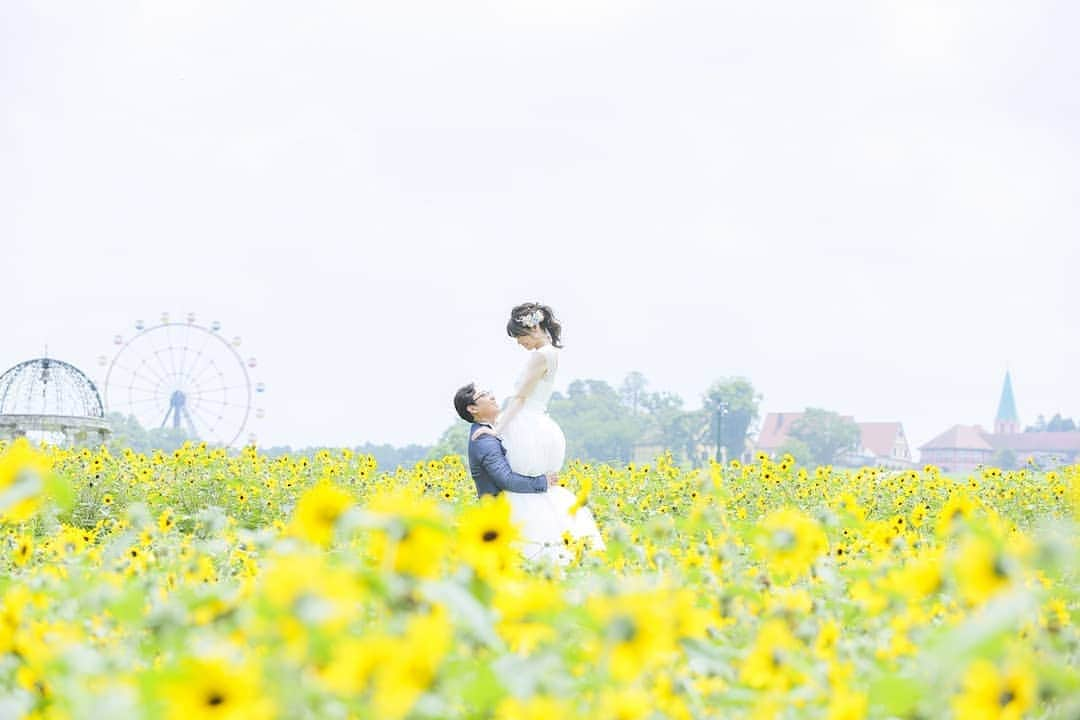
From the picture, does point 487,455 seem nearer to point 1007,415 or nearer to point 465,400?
point 465,400

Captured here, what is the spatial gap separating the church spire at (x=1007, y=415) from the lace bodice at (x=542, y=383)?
123 m

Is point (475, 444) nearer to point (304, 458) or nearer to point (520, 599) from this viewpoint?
point (304, 458)

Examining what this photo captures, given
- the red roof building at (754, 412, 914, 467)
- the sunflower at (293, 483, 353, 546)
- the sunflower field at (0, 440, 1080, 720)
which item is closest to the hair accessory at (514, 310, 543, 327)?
the sunflower field at (0, 440, 1080, 720)

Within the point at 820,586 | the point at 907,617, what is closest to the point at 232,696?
the point at 907,617

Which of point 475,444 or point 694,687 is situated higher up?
point 475,444

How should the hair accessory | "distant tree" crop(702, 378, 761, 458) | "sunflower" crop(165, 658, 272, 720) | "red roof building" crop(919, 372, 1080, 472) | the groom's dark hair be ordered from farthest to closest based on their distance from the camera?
"red roof building" crop(919, 372, 1080, 472), "distant tree" crop(702, 378, 761, 458), the hair accessory, the groom's dark hair, "sunflower" crop(165, 658, 272, 720)

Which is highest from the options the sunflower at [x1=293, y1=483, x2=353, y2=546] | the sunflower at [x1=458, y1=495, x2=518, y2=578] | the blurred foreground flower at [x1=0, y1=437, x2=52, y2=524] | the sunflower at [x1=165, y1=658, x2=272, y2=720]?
the blurred foreground flower at [x1=0, y1=437, x2=52, y2=524]

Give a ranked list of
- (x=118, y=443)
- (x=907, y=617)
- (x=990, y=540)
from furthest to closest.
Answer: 1. (x=118, y=443)
2. (x=907, y=617)
3. (x=990, y=540)

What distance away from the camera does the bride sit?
608 centimetres

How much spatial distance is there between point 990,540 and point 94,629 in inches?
72.2

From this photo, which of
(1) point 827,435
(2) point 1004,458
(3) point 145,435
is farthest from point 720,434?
(2) point 1004,458

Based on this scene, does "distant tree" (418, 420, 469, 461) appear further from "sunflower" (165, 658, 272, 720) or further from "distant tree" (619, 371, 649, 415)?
"sunflower" (165, 658, 272, 720)

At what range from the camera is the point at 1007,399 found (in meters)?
123

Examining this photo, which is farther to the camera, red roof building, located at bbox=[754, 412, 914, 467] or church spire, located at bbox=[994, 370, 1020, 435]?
church spire, located at bbox=[994, 370, 1020, 435]
